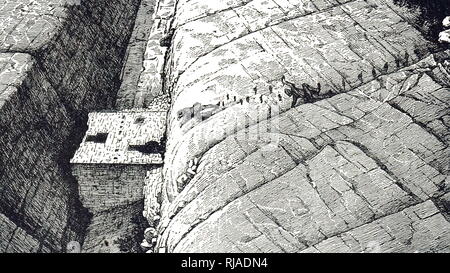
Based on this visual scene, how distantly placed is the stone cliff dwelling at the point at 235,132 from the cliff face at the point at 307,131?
0.02 m

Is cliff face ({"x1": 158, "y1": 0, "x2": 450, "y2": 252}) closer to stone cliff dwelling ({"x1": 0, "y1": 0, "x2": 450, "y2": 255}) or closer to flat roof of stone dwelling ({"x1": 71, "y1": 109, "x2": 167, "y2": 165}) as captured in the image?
stone cliff dwelling ({"x1": 0, "y1": 0, "x2": 450, "y2": 255})

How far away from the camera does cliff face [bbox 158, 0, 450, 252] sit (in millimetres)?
4215

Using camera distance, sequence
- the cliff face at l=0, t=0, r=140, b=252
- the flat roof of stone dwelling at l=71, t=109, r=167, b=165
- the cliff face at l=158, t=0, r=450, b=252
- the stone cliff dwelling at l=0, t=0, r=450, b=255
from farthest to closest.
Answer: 1. the flat roof of stone dwelling at l=71, t=109, r=167, b=165
2. the cliff face at l=0, t=0, r=140, b=252
3. the stone cliff dwelling at l=0, t=0, r=450, b=255
4. the cliff face at l=158, t=0, r=450, b=252

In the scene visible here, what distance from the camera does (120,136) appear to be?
5809 millimetres

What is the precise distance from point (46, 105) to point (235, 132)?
101 inches

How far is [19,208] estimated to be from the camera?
Result: 5109 millimetres

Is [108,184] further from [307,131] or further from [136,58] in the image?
[136,58]

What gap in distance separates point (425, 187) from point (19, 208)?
4.21 m

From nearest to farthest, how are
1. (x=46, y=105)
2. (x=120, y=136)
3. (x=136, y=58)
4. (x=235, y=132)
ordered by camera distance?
(x=235, y=132), (x=120, y=136), (x=46, y=105), (x=136, y=58)

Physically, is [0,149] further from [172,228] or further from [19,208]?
[172,228]

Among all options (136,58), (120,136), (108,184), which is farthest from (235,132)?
(136,58)

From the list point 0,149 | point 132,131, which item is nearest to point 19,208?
point 0,149

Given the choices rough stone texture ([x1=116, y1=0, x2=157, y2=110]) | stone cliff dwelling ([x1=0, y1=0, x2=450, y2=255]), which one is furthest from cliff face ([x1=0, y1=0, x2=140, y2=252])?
rough stone texture ([x1=116, y1=0, x2=157, y2=110])

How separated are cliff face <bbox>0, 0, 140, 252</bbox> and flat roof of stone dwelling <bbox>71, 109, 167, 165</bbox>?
439 millimetres
